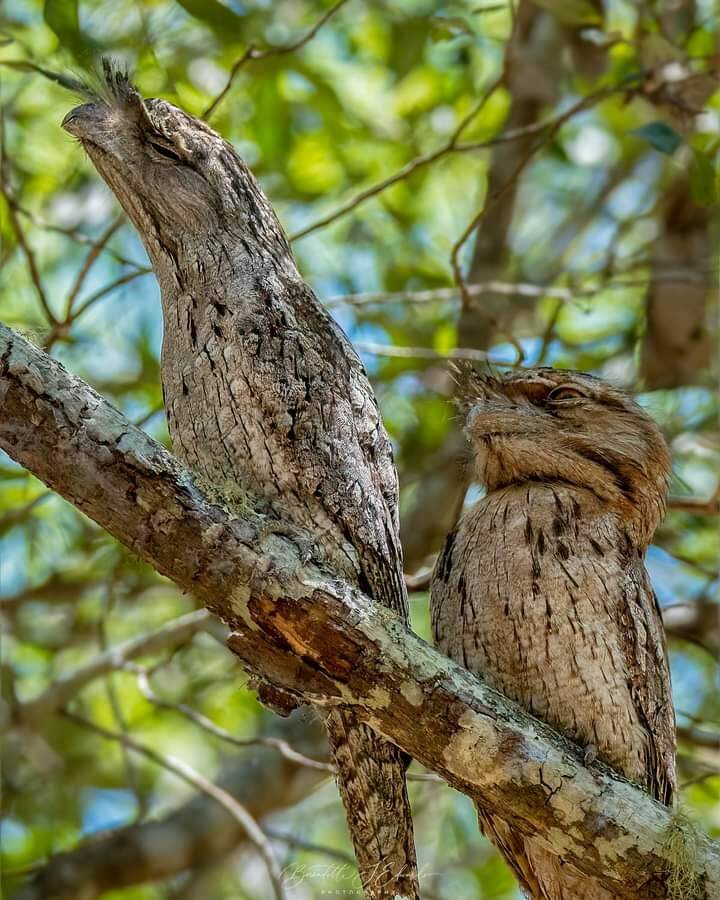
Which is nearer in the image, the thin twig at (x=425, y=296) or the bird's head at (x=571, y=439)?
the bird's head at (x=571, y=439)

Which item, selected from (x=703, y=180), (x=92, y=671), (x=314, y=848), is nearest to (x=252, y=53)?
(x=703, y=180)

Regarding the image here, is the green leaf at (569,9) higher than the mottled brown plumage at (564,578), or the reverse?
the green leaf at (569,9)

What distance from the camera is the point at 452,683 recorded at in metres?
2.81

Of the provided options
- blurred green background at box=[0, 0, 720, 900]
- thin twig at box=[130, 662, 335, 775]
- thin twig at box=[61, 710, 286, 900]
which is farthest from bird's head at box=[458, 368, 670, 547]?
thin twig at box=[61, 710, 286, 900]

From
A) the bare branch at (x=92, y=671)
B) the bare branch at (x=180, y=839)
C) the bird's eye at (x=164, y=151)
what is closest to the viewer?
the bird's eye at (x=164, y=151)

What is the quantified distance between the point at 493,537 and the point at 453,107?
13.3 feet

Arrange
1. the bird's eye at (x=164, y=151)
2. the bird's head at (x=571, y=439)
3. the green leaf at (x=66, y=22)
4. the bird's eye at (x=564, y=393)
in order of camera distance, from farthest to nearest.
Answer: the green leaf at (x=66, y=22)
the bird's eye at (x=564, y=393)
the bird's head at (x=571, y=439)
the bird's eye at (x=164, y=151)

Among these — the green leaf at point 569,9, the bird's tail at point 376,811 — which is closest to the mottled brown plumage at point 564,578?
the bird's tail at point 376,811

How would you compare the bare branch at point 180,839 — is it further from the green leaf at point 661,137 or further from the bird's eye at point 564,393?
the green leaf at point 661,137

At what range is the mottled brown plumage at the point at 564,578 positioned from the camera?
328cm

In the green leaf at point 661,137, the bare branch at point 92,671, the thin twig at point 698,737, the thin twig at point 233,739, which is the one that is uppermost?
the green leaf at point 661,137

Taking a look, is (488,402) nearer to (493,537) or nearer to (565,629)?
(493,537)

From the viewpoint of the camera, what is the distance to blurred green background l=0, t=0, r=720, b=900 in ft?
16.4

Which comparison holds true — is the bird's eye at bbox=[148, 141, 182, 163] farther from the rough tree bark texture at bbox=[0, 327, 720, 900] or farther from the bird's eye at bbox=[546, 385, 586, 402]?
the bird's eye at bbox=[546, 385, 586, 402]
